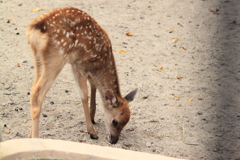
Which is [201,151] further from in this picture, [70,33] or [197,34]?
[197,34]

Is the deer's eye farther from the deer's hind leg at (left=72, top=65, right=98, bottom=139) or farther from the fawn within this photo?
the deer's hind leg at (left=72, top=65, right=98, bottom=139)

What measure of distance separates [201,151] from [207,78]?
1.81 m

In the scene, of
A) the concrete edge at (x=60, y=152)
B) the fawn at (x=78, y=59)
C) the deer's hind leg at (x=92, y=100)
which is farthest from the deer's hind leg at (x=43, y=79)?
the concrete edge at (x=60, y=152)

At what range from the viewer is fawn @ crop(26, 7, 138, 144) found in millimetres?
3762

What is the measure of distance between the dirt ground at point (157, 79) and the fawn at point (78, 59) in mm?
323

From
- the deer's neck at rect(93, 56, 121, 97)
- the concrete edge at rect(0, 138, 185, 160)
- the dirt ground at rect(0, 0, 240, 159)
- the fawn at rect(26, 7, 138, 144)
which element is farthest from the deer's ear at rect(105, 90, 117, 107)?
the concrete edge at rect(0, 138, 185, 160)

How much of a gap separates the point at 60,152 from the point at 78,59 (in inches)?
67.9

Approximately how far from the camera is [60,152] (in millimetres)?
2520

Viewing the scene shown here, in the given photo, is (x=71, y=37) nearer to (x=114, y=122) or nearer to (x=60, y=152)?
(x=114, y=122)

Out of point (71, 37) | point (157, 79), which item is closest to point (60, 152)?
point (71, 37)

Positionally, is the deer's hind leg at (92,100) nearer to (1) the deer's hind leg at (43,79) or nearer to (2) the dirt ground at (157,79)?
(2) the dirt ground at (157,79)

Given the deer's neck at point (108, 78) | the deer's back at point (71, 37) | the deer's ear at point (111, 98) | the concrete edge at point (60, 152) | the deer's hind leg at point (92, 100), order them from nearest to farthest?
the concrete edge at point (60, 152) → the deer's back at point (71, 37) → the deer's ear at point (111, 98) → the deer's neck at point (108, 78) → the deer's hind leg at point (92, 100)

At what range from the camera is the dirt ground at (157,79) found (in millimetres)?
4289

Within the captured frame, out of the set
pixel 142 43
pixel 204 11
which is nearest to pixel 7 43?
pixel 142 43
